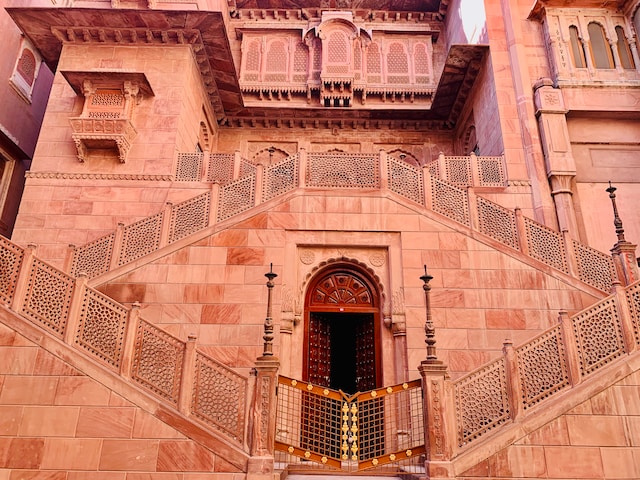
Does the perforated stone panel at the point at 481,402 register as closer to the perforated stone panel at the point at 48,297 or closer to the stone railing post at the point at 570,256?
the stone railing post at the point at 570,256

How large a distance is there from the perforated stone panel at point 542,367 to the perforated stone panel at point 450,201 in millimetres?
4301

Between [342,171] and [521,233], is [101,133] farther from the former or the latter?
[521,233]

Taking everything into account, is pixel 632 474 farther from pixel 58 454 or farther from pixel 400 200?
pixel 58 454

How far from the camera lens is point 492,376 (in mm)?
6883

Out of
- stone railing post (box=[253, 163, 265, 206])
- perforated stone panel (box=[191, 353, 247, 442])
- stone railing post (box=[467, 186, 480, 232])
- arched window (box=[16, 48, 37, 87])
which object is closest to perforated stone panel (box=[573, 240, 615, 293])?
stone railing post (box=[467, 186, 480, 232])

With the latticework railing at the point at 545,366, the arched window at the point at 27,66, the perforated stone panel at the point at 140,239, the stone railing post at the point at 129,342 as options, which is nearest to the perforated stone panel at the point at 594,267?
the latticework railing at the point at 545,366

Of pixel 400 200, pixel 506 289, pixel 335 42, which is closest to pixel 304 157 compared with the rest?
pixel 400 200

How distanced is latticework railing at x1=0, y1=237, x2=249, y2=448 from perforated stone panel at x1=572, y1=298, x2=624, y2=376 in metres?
4.98

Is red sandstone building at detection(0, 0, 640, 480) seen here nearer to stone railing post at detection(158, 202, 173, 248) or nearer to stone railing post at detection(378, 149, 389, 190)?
stone railing post at detection(378, 149, 389, 190)

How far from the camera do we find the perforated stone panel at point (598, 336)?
275 inches

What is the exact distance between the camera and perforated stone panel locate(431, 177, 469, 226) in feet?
36.3

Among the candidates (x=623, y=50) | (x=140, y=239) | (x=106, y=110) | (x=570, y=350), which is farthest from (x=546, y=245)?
(x=106, y=110)

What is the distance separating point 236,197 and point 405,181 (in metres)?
4.08

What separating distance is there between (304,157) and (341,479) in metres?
7.23
